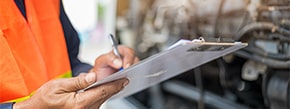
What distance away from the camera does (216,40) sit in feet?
2.06

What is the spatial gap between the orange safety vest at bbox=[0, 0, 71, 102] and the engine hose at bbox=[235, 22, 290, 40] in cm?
47

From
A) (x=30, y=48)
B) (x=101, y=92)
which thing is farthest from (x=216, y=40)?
(x=30, y=48)

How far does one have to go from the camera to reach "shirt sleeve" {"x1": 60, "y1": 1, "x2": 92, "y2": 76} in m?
0.91

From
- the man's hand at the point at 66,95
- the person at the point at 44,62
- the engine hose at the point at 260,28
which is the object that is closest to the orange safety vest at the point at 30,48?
the person at the point at 44,62

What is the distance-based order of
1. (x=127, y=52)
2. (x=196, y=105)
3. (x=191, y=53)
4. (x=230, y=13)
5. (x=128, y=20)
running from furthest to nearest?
(x=128, y=20)
(x=196, y=105)
(x=230, y=13)
(x=127, y=52)
(x=191, y=53)

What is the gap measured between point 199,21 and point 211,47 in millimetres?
653

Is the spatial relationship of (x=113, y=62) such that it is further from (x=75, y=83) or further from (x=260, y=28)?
(x=260, y=28)

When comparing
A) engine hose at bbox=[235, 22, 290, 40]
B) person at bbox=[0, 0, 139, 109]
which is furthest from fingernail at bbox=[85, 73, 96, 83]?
engine hose at bbox=[235, 22, 290, 40]

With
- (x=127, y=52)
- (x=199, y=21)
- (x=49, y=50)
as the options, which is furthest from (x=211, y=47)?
(x=199, y=21)

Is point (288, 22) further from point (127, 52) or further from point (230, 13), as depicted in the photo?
point (127, 52)

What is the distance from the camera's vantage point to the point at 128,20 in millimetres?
1695

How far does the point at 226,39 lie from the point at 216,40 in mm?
122

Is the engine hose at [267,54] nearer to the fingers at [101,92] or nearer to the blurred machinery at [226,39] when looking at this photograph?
the blurred machinery at [226,39]

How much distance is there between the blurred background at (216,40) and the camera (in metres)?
0.97
